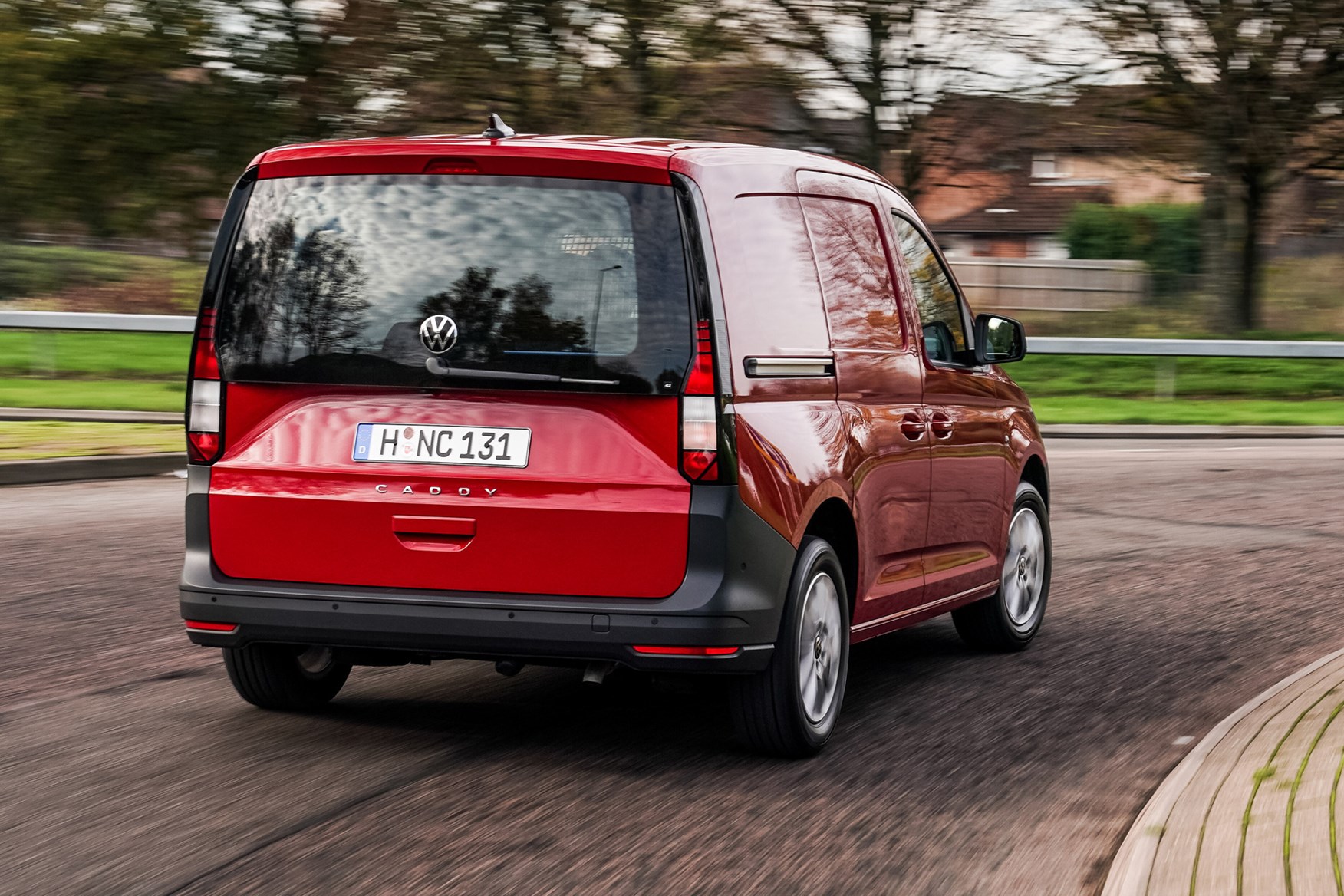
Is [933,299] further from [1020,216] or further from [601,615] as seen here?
[1020,216]

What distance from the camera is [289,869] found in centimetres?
444

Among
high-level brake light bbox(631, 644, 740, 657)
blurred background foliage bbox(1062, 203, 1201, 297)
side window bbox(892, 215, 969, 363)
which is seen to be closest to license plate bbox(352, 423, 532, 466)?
high-level brake light bbox(631, 644, 740, 657)

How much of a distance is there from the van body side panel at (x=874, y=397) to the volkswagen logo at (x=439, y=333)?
135 centimetres

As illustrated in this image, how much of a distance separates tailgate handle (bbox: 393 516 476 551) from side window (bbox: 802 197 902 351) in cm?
146

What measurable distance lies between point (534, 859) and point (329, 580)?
131 cm

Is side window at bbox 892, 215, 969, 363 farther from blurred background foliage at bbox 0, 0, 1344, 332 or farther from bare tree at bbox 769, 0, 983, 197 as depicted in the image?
bare tree at bbox 769, 0, 983, 197

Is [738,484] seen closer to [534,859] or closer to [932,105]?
[534,859]

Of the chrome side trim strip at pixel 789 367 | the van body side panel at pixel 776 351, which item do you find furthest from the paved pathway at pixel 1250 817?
the chrome side trim strip at pixel 789 367

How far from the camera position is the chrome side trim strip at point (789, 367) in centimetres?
548

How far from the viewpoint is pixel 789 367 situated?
5.69 metres

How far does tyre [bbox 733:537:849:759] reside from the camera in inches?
221

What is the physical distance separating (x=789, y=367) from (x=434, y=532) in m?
1.23

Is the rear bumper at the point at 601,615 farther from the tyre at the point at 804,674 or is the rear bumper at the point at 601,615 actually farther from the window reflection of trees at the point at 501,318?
the window reflection of trees at the point at 501,318

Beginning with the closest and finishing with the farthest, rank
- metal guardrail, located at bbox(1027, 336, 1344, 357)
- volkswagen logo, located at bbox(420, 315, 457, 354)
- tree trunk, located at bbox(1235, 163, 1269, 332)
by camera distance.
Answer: volkswagen logo, located at bbox(420, 315, 457, 354)
metal guardrail, located at bbox(1027, 336, 1344, 357)
tree trunk, located at bbox(1235, 163, 1269, 332)
